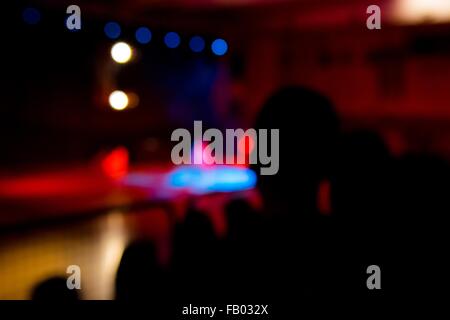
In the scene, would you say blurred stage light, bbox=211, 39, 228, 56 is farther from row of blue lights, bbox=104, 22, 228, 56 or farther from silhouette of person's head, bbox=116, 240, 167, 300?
silhouette of person's head, bbox=116, 240, 167, 300

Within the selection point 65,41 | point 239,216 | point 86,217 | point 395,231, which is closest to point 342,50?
point 86,217

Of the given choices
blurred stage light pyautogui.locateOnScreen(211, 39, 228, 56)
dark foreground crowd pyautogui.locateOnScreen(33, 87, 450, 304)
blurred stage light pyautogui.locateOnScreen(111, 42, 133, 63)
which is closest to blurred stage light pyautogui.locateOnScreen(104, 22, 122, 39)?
blurred stage light pyautogui.locateOnScreen(111, 42, 133, 63)

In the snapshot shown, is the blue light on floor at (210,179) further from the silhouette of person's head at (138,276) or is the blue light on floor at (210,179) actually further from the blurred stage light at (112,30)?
the silhouette of person's head at (138,276)

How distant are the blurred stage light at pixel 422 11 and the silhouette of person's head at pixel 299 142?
10.9 ft

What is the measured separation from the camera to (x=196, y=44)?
2.54m

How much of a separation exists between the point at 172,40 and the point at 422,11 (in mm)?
2578

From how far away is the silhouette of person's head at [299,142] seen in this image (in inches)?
39.8

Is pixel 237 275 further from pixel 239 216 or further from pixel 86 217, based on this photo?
pixel 86 217

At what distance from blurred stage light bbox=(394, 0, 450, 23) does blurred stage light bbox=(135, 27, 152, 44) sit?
2541 millimetres

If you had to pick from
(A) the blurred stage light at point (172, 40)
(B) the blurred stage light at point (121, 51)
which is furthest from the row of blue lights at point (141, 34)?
(B) the blurred stage light at point (121, 51)

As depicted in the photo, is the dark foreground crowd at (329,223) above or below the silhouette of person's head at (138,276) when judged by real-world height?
above

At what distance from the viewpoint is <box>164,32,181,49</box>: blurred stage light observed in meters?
2.40
